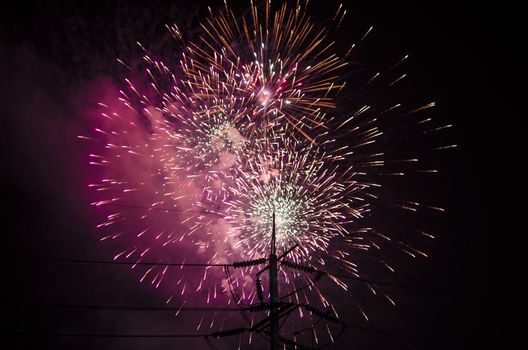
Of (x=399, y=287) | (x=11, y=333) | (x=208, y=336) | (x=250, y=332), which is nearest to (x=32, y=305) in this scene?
(x=11, y=333)

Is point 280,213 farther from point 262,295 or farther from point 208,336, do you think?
point 208,336

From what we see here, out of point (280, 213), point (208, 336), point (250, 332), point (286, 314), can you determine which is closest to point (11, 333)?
point (208, 336)

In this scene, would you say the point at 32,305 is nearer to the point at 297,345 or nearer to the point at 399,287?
the point at 297,345

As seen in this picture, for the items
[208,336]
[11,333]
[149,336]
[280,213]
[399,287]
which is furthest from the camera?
[280,213]

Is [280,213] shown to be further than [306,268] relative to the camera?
Yes

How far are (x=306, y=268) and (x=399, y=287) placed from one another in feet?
16.1

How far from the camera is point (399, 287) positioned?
18406mm

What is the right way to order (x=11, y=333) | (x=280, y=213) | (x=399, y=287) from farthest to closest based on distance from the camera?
(x=280, y=213) < (x=399, y=287) < (x=11, y=333)

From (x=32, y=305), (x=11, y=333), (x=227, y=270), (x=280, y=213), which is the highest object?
(x=280, y=213)

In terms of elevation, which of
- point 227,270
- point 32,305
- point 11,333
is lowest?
point 11,333

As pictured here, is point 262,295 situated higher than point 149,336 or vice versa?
point 262,295

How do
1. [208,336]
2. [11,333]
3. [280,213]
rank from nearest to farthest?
1. [11,333]
2. [208,336]
3. [280,213]

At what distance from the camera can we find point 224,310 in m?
16.3

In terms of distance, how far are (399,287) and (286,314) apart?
6.02 m
